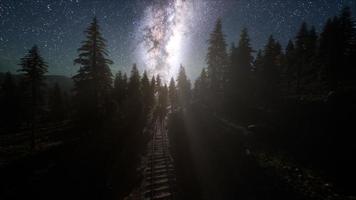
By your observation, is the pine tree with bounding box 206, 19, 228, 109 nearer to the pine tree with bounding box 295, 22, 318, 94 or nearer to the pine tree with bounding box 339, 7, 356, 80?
the pine tree with bounding box 295, 22, 318, 94

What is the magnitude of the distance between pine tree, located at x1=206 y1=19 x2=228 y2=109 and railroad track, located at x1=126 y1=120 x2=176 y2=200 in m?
19.6

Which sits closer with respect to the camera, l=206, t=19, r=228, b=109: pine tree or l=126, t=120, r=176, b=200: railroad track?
l=126, t=120, r=176, b=200: railroad track

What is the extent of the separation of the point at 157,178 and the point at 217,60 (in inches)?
1120

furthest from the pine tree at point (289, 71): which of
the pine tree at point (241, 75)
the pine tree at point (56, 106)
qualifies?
the pine tree at point (56, 106)

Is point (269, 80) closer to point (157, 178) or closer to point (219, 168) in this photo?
point (219, 168)

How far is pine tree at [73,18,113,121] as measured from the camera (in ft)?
76.4

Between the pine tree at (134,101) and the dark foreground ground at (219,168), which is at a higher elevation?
the pine tree at (134,101)

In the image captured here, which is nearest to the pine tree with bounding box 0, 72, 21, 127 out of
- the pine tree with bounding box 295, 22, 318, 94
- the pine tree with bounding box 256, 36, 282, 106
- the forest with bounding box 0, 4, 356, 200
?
the forest with bounding box 0, 4, 356, 200

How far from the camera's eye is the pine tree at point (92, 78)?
76.4ft

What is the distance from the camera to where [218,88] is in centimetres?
3603

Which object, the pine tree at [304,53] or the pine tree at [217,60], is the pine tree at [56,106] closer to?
the pine tree at [217,60]

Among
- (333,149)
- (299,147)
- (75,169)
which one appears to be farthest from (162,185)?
(333,149)

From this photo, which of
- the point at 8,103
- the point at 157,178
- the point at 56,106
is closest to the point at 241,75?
the point at 157,178

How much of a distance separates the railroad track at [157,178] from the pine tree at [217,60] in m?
19.6
